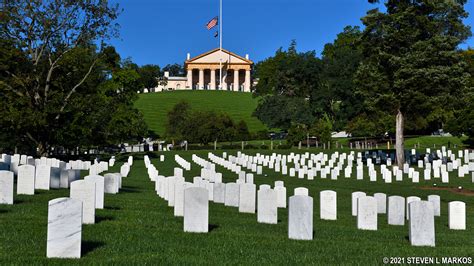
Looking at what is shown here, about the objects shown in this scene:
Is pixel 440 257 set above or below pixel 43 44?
below

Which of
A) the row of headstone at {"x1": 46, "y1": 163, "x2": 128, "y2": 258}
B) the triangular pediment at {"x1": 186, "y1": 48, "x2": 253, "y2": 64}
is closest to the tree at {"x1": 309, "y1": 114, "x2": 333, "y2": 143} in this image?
the row of headstone at {"x1": 46, "y1": 163, "x2": 128, "y2": 258}

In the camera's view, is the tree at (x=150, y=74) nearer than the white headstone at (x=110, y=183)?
No

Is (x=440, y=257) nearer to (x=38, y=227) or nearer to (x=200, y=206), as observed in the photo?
(x=200, y=206)

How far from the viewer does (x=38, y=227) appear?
30.8ft

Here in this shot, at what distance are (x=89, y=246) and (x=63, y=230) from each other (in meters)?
0.76

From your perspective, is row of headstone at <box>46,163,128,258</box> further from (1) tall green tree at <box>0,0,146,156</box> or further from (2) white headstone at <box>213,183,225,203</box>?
(1) tall green tree at <box>0,0,146,156</box>

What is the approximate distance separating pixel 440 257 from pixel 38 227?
6.27 m

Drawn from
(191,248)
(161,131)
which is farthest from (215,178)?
(161,131)

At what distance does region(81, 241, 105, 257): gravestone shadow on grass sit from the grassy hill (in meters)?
74.8

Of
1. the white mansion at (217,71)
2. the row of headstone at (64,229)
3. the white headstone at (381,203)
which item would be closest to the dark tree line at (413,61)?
the white headstone at (381,203)

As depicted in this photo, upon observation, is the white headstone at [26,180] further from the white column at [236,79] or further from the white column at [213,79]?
the white column at [236,79]

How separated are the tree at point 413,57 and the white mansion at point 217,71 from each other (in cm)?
11168

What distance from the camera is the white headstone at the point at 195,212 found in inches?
381

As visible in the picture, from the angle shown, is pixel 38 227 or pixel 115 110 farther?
pixel 115 110
